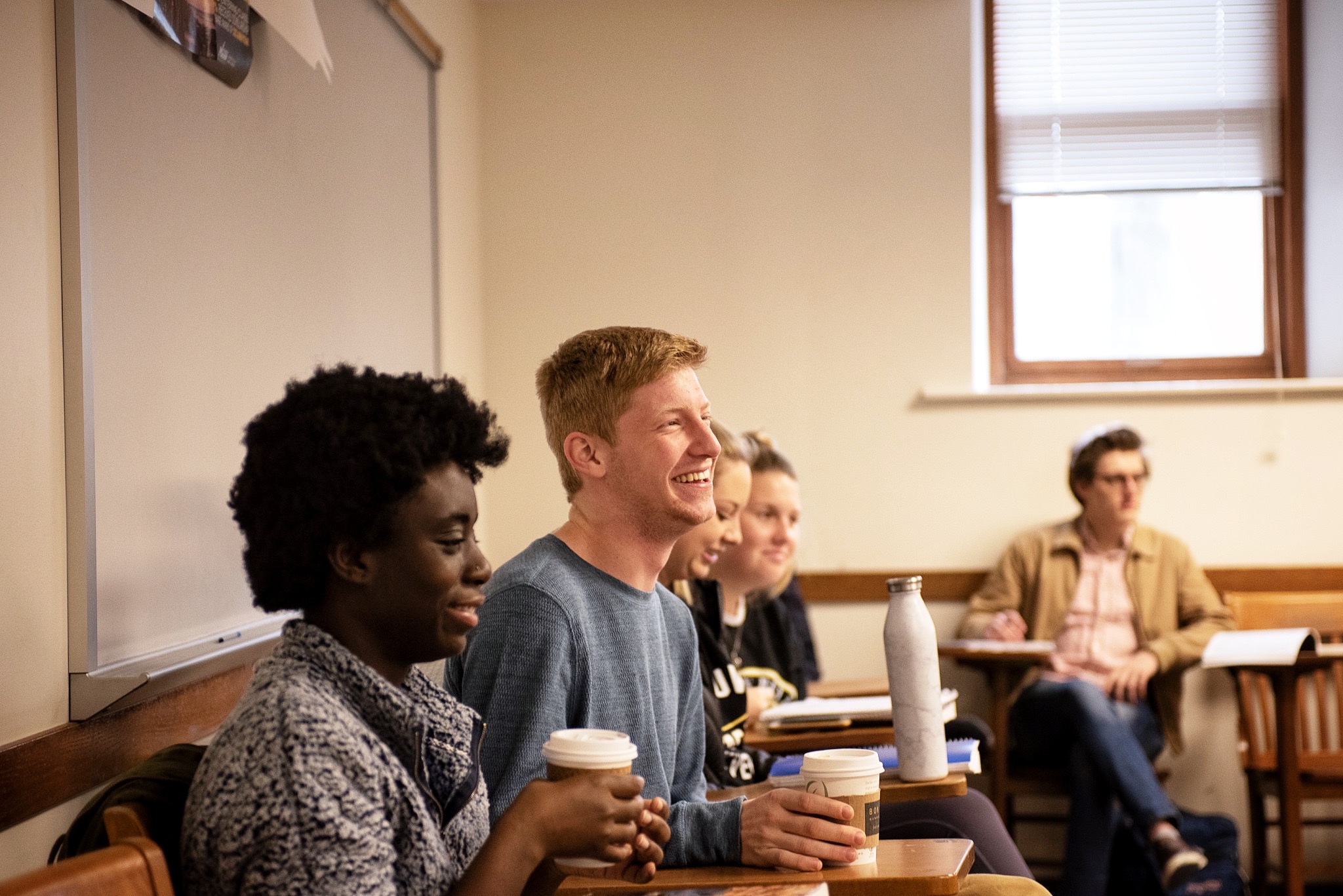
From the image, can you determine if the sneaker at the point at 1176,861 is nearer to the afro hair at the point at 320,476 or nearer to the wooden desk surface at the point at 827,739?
the wooden desk surface at the point at 827,739

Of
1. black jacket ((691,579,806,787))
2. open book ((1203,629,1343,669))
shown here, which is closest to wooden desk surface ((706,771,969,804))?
black jacket ((691,579,806,787))

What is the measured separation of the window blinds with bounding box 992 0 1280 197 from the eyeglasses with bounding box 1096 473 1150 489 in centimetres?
111

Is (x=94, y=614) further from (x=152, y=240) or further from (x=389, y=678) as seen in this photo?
(x=389, y=678)

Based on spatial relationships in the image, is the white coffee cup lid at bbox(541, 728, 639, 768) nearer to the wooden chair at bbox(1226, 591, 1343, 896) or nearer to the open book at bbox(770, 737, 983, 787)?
the open book at bbox(770, 737, 983, 787)

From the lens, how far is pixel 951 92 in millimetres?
4098

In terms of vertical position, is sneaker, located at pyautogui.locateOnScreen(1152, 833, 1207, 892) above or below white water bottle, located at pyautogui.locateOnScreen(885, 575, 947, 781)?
below

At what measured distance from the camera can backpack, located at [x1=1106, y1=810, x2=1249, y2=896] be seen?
349cm

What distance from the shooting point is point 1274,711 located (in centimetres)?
355

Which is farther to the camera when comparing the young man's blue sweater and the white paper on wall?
the white paper on wall

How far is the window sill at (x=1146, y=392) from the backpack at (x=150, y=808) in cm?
328

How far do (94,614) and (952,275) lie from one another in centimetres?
307

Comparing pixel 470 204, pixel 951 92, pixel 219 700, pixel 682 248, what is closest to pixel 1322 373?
pixel 951 92

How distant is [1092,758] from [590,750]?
8.46 feet

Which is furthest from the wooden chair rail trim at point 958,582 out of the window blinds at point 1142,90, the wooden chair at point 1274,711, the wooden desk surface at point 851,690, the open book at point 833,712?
the open book at point 833,712
